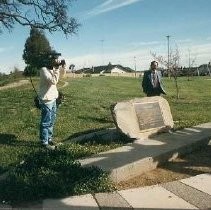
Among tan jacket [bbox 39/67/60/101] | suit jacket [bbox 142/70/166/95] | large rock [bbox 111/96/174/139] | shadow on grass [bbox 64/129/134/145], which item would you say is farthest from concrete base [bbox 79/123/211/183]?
suit jacket [bbox 142/70/166/95]

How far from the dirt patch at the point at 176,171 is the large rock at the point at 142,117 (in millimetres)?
1546

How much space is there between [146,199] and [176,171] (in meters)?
1.73

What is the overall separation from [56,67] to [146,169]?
3394mm

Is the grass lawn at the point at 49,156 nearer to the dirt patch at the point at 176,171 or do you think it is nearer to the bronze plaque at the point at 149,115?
the dirt patch at the point at 176,171

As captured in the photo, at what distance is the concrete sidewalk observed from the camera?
241 inches

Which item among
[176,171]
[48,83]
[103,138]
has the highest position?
[48,83]

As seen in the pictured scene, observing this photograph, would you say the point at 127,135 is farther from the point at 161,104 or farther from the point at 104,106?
the point at 104,106

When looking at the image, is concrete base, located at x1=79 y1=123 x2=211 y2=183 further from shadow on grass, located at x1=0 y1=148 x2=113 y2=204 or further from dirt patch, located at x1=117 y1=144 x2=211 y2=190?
shadow on grass, located at x1=0 y1=148 x2=113 y2=204

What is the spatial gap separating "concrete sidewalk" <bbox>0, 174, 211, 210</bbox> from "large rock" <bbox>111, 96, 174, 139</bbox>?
3076 mm

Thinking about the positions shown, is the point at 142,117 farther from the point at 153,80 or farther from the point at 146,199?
the point at 146,199

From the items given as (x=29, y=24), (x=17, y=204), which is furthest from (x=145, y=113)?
(x=29, y=24)

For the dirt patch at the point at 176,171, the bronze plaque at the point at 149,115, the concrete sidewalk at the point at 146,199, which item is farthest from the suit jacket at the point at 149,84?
the concrete sidewalk at the point at 146,199

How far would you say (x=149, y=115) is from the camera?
1073cm

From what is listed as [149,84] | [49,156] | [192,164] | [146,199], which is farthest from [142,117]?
[146,199]
